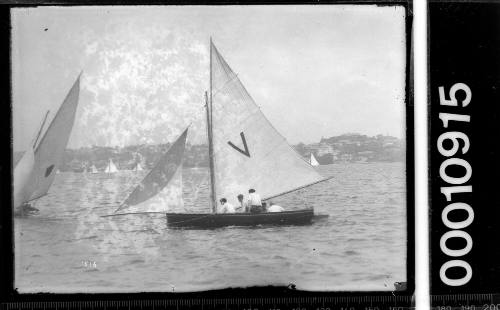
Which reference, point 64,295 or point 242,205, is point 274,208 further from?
point 64,295

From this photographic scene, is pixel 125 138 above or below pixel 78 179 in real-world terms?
above

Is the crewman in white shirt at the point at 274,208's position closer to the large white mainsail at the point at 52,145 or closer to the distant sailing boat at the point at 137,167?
the distant sailing boat at the point at 137,167

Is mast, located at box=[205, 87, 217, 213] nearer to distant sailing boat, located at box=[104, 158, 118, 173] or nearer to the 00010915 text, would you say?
distant sailing boat, located at box=[104, 158, 118, 173]

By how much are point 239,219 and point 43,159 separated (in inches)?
52.0

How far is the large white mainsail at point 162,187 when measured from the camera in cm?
333

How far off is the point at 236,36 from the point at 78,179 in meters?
1.36

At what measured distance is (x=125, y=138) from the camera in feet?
10.8

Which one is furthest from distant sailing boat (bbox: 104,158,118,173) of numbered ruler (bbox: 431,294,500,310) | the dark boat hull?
numbered ruler (bbox: 431,294,500,310)

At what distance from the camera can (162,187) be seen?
11.1 feet

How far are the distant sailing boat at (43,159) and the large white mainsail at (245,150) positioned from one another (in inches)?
36.3

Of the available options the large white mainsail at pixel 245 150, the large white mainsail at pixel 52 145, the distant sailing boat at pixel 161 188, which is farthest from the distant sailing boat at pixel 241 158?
the large white mainsail at pixel 52 145

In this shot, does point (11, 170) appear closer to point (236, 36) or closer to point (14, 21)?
point (14, 21)

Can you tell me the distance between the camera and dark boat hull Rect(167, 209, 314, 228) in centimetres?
330

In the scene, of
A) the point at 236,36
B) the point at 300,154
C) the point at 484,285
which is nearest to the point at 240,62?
the point at 236,36
